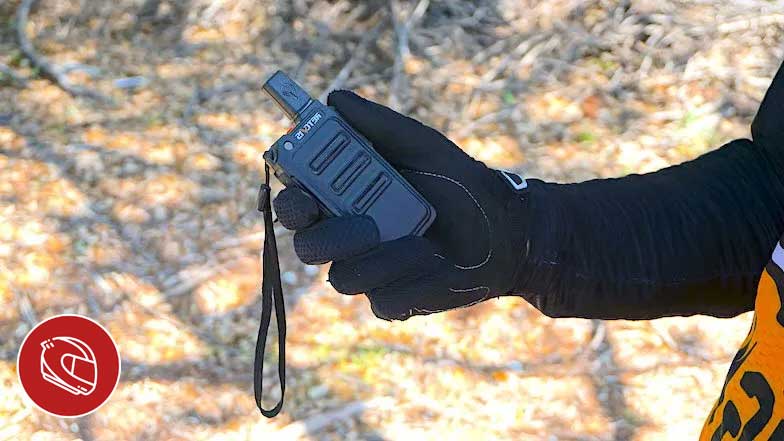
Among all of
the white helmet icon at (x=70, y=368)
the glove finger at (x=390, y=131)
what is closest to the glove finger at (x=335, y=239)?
the glove finger at (x=390, y=131)

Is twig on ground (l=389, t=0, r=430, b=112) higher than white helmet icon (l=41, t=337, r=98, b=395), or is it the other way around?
twig on ground (l=389, t=0, r=430, b=112)

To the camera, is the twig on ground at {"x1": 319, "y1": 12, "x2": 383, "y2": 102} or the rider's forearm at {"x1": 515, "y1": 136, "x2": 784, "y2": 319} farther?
the twig on ground at {"x1": 319, "y1": 12, "x2": 383, "y2": 102}

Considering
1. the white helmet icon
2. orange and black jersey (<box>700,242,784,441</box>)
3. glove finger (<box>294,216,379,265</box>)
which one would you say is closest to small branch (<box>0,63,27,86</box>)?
the white helmet icon

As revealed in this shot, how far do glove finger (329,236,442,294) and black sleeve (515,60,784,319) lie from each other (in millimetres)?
174

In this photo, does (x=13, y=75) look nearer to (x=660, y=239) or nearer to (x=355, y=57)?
(x=355, y=57)

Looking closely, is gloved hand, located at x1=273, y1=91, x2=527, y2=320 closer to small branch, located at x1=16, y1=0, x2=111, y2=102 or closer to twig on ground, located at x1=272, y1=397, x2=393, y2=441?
twig on ground, located at x1=272, y1=397, x2=393, y2=441

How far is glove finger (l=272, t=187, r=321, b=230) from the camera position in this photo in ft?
3.10

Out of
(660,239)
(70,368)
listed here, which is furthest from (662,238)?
(70,368)

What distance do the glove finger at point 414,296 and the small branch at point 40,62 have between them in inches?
73.3

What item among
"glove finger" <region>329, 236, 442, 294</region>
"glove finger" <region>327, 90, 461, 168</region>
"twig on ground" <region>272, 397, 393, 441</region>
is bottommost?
"twig on ground" <region>272, 397, 393, 441</region>

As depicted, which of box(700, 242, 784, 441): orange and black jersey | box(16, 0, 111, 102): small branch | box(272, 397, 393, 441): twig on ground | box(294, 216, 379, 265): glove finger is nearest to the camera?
box(700, 242, 784, 441): orange and black jersey

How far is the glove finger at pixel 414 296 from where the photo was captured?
980 millimetres

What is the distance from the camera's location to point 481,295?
1.05 meters

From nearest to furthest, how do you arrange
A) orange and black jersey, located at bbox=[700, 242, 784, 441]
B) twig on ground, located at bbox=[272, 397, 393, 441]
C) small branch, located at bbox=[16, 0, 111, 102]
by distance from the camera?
orange and black jersey, located at bbox=[700, 242, 784, 441]
twig on ground, located at bbox=[272, 397, 393, 441]
small branch, located at bbox=[16, 0, 111, 102]
